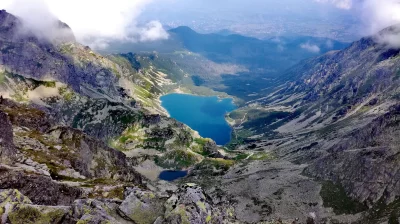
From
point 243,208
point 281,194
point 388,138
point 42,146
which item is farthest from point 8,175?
point 388,138

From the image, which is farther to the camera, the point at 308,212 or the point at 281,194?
the point at 281,194

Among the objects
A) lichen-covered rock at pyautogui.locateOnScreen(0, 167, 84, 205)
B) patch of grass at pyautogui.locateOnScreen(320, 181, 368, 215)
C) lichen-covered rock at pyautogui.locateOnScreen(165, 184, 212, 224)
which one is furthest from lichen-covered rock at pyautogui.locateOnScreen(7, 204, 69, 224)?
patch of grass at pyautogui.locateOnScreen(320, 181, 368, 215)

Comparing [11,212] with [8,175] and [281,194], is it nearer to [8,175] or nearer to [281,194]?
[8,175]

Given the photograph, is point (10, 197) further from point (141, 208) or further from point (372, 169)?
point (372, 169)

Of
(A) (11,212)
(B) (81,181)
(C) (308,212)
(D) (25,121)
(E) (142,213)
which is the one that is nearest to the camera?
(A) (11,212)

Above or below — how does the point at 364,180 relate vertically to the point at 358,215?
above

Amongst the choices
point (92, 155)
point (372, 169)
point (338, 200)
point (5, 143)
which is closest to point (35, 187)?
point (5, 143)

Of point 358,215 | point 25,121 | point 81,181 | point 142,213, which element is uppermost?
point 25,121

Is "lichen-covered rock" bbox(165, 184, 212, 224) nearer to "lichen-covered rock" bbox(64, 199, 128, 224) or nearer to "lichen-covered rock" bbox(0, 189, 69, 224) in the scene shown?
"lichen-covered rock" bbox(64, 199, 128, 224)
